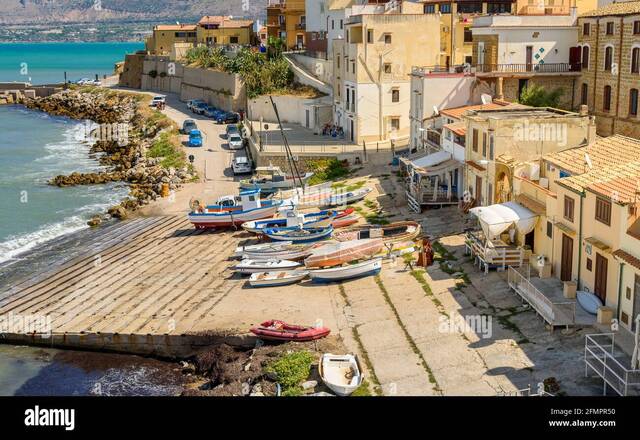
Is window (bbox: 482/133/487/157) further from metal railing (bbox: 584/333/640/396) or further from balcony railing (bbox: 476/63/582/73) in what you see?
metal railing (bbox: 584/333/640/396)

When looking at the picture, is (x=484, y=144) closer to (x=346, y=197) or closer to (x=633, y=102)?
(x=346, y=197)

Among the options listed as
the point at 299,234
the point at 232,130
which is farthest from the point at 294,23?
the point at 299,234

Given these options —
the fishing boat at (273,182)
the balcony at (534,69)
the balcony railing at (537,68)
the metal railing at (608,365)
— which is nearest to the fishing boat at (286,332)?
the metal railing at (608,365)

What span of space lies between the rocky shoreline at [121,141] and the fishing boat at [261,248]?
1544 cm

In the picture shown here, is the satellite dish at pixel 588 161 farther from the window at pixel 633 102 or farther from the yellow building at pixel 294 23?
the yellow building at pixel 294 23

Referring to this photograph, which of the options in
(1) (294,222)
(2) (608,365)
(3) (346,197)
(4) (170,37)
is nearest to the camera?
(2) (608,365)

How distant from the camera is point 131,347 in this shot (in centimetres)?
2989

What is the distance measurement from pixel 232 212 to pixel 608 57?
22240mm

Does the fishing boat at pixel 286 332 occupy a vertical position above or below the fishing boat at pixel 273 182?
below

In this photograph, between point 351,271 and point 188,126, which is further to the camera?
point 188,126

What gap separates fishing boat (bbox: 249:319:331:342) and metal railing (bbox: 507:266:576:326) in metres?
6.38

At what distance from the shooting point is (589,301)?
24.5 meters

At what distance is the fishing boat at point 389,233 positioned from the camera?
36812mm

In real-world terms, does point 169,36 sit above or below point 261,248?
above
